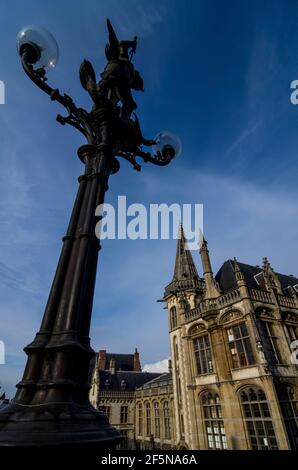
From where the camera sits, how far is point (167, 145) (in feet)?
17.5

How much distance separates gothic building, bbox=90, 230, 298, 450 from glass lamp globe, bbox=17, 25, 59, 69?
49.6 ft

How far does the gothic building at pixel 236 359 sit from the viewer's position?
41.8ft

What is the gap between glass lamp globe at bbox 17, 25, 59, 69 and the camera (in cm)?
375

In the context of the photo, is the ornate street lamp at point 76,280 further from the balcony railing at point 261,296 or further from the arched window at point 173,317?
the arched window at point 173,317

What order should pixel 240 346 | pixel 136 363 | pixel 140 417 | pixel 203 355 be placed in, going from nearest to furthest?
pixel 240 346 < pixel 203 355 < pixel 140 417 < pixel 136 363

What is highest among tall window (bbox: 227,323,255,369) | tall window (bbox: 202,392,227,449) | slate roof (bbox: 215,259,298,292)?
slate roof (bbox: 215,259,298,292)

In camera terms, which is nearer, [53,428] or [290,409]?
[53,428]

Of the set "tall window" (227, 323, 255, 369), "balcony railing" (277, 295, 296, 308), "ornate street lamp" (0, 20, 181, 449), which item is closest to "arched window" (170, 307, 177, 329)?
"tall window" (227, 323, 255, 369)

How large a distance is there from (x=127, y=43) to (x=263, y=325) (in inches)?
631

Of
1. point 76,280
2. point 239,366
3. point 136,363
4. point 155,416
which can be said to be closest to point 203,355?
point 239,366

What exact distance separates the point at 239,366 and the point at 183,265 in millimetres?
12563

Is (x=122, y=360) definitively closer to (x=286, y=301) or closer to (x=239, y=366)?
(x=239, y=366)

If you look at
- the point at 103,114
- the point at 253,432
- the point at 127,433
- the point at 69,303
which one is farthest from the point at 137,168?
the point at 127,433

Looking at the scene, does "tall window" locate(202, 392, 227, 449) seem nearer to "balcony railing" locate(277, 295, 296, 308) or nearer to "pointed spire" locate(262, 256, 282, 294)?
"balcony railing" locate(277, 295, 296, 308)
